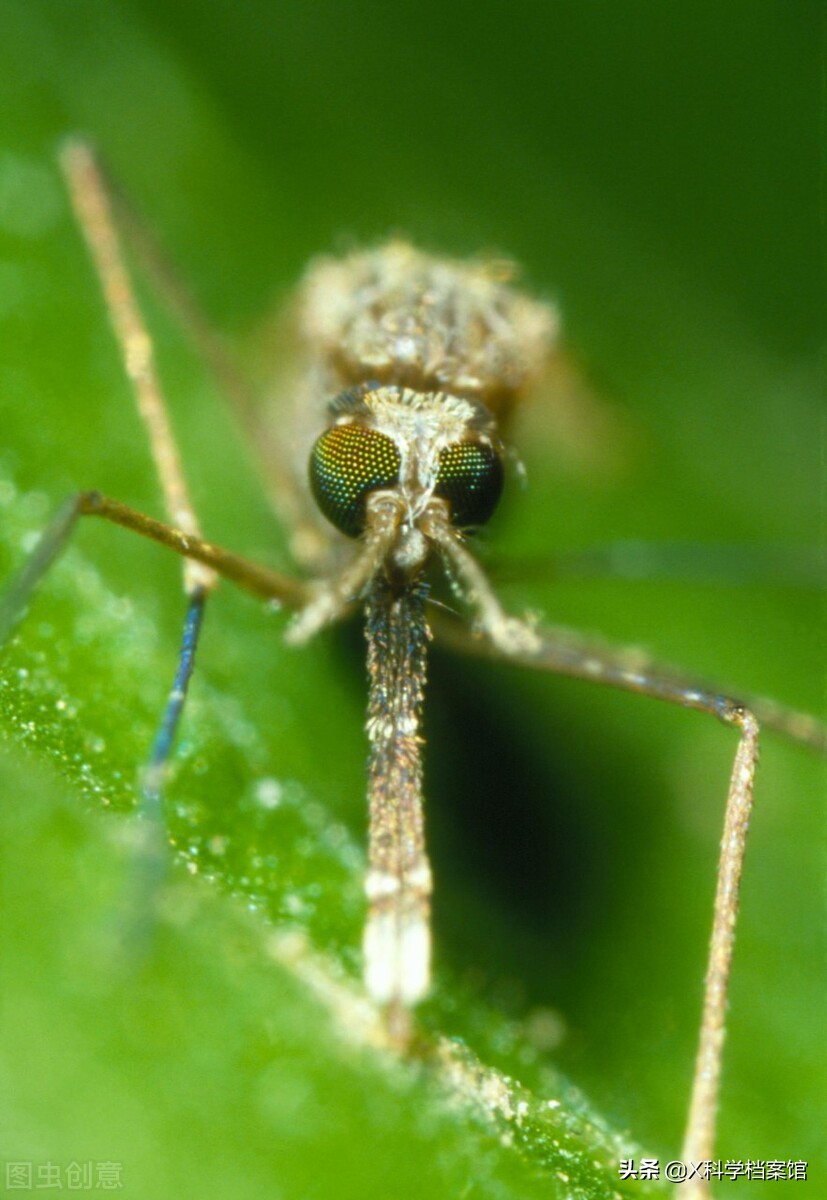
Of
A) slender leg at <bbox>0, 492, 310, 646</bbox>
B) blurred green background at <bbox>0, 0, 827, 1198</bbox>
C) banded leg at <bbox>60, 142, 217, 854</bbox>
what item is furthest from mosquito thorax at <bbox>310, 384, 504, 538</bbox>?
blurred green background at <bbox>0, 0, 827, 1198</bbox>

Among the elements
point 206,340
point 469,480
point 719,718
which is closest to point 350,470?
point 469,480

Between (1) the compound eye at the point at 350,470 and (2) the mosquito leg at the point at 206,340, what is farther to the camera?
(2) the mosquito leg at the point at 206,340

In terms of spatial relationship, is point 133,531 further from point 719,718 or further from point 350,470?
point 719,718

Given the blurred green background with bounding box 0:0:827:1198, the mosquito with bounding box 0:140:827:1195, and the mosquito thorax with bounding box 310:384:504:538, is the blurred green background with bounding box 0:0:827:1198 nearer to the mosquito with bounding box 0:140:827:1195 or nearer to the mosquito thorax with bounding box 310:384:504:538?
the mosquito with bounding box 0:140:827:1195

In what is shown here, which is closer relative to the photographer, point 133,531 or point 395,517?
point 133,531

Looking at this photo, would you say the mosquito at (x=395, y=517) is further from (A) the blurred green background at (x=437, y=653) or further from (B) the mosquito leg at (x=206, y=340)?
(A) the blurred green background at (x=437, y=653)

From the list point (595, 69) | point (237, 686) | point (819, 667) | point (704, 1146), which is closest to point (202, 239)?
point (595, 69)

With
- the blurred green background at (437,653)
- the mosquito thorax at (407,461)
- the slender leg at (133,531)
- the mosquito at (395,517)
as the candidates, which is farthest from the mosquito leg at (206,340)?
→ the mosquito thorax at (407,461)

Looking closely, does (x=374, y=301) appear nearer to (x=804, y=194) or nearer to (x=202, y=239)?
(x=202, y=239)
